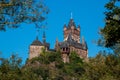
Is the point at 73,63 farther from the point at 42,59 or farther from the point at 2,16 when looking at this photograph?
the point at 2,16

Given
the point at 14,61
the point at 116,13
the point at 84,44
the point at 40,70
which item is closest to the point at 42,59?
the point at 40,70

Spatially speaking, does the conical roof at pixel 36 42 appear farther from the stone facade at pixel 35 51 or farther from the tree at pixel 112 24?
the tree at pixel 112 24

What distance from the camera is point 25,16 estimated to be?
72.8 ft

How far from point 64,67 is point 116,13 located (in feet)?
481

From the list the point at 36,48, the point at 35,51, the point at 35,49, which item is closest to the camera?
the point at 35,51

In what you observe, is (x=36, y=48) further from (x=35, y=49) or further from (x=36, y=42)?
(x=36, y=42)

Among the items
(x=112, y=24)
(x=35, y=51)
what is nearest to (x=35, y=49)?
(x=35, y=51)

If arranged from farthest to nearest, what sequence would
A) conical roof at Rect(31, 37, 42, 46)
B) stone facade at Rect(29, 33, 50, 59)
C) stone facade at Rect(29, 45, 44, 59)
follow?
1. conical roof at Rect(31, 37, 42, 46)
2. stone facade at Rect(29, 33, 50, 59)
3. stone facade at Rect(29, 45, 44, 59)

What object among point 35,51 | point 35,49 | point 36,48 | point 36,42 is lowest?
point 35,51

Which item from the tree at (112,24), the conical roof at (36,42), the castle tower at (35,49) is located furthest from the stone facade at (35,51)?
the tree at (112,24)

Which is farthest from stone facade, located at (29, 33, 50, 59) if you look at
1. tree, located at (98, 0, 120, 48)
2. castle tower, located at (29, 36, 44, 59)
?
tree, located at (98, 0, 120, 48)

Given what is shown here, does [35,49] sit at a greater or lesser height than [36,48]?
lesser

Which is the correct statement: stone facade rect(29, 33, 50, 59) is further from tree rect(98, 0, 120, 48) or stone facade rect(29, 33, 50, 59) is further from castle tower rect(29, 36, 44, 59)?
tree rect(98, 0, 120, 48)

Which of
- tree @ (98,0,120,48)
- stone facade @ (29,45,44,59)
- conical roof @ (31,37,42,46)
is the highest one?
conical roof @ (31,37,42,46)
